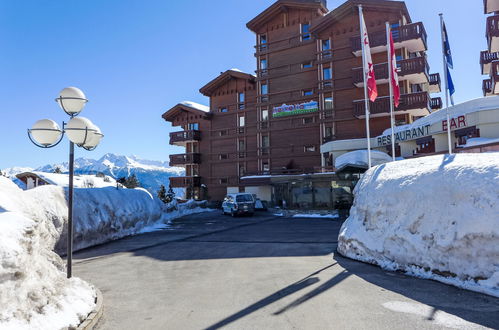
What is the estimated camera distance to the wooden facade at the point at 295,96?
31047 mm

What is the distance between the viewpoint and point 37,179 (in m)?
38.8

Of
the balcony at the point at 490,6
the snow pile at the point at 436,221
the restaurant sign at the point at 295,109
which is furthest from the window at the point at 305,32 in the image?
the snow pile at the point at 436,221

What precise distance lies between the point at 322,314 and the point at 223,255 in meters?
6.07

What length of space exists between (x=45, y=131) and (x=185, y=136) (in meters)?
38.7

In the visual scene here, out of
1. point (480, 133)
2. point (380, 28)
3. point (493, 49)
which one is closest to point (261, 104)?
point (380, 28)

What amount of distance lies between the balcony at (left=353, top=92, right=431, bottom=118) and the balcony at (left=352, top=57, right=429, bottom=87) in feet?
5.75

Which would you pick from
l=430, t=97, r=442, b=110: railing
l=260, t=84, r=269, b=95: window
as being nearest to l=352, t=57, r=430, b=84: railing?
l=430, t=97, r=442, b=110: railing

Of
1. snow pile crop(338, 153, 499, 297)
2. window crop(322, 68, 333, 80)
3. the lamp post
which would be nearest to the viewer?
snow pile crop(338, 153, 499, 297)

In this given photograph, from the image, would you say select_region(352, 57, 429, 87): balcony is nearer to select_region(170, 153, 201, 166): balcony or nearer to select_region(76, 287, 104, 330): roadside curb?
select_region(170, 153, 201, 166): balcony

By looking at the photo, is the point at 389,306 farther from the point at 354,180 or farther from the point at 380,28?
the point at 380,28

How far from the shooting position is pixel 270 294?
666cm

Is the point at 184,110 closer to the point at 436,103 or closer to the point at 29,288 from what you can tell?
the point at 436,103

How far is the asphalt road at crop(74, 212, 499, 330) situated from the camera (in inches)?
206

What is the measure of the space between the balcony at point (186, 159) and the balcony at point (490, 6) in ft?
108
